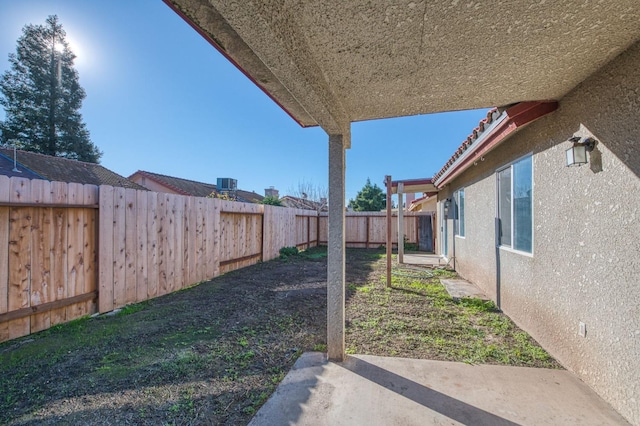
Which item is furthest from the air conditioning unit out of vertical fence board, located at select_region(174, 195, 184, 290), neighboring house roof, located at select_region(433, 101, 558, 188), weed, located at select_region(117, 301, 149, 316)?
neighboring house roof, located at select_region(433, 101, 558, 188)

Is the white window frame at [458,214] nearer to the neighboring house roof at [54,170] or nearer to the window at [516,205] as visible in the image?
the window at [516,205]

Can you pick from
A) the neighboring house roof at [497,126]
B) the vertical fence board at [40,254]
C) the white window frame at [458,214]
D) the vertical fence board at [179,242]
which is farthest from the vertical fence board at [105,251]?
the white window frame at [458,214]

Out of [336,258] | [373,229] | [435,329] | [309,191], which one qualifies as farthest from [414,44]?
[309,191]

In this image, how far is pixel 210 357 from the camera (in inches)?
119

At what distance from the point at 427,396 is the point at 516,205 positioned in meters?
3.05

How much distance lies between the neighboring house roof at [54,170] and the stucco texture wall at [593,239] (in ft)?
55.2

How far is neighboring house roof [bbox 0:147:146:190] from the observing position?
1306 cm

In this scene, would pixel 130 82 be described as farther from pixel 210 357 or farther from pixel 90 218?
pixel 210 357

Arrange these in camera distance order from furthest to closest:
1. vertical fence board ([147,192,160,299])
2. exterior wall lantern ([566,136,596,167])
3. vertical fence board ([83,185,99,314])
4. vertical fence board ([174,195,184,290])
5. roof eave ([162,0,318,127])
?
vertical fence board ([174,195,184,290]) < vertical fence board ([147,192,160,299]) < vertical fence board ([83,185,99,314]) < exterior wall lantern ([566,136,596,167]) < roof eave ([162,0,318,127])

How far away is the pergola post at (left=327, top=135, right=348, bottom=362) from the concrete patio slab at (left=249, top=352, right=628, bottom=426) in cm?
21

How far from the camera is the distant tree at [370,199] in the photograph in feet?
85.2

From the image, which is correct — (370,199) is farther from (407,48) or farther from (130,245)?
(407,48)

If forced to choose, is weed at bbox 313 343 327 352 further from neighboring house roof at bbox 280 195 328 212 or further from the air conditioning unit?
neighboring house roof at bbox 280 195 328 212

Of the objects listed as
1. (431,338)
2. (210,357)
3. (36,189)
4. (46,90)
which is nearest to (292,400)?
(210,357)
